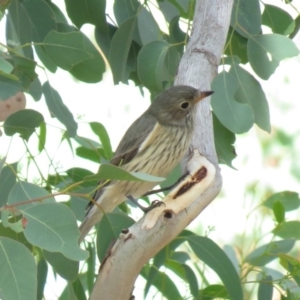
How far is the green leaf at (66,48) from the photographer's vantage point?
2.61m

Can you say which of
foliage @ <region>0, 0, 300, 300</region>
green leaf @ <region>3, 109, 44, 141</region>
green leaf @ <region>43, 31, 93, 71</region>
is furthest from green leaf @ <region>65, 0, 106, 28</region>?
green leaf @ <region>3, 109, 44, 141</region>

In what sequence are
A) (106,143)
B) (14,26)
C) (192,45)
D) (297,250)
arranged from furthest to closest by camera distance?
1. (297,250)
2. (106,143)
3. (14,26)
4. (192,45)

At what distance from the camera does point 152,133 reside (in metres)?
3.35

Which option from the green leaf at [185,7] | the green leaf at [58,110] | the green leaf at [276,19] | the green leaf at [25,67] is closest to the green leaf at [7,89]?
the green leaf at [25,67]

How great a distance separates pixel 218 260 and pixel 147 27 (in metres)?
0.88

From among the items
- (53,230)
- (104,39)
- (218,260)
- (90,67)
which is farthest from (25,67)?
(218,260)

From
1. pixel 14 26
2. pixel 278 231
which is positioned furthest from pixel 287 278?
pixel 14 26

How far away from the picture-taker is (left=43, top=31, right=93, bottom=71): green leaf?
261 cm

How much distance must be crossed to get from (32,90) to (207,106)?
63 cm

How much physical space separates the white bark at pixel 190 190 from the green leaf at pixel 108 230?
265 mm

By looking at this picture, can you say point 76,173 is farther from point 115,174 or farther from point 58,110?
point 115,174

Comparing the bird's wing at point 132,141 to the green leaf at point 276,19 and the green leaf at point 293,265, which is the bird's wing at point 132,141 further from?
the green leaf at point 293,265

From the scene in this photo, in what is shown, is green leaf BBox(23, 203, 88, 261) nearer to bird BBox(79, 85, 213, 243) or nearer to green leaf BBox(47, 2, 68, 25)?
bird BBox(79, 85, 213, 243)

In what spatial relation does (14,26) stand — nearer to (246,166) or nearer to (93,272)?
(93,272)
